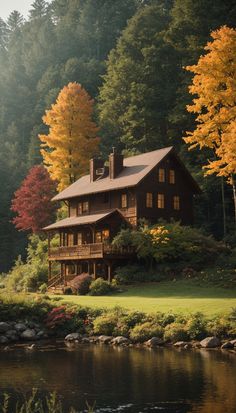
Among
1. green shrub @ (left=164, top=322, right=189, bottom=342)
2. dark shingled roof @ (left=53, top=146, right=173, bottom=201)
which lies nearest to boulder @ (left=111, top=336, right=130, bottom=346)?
green shrub @ (left=164, top=322, right=189, bottom=342)

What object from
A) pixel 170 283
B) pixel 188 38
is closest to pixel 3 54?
pixel 188 38

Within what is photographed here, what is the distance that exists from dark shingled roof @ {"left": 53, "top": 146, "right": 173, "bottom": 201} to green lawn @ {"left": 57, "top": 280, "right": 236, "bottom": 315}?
1128cm

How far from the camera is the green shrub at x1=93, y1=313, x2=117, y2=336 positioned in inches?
1215

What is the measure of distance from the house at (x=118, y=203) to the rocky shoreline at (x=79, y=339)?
14.7 meters

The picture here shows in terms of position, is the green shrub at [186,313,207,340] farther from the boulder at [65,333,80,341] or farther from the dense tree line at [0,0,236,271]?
the dense tree line at [0,0,236,271]

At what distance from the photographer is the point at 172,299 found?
34906mm

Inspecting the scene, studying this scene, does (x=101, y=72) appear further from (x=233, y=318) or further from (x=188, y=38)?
(x=233, y=318)

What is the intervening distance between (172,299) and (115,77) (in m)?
41.9

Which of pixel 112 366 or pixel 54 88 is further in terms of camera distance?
pixel 54 88

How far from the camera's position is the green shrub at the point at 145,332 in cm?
2883

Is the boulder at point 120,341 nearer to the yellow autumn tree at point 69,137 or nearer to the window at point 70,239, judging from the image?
the window at point 70,239

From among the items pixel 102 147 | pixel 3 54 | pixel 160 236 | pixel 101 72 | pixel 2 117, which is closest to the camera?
pixel 160 236

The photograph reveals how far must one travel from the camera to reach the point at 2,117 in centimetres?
10362

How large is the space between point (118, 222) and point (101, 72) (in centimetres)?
4665
